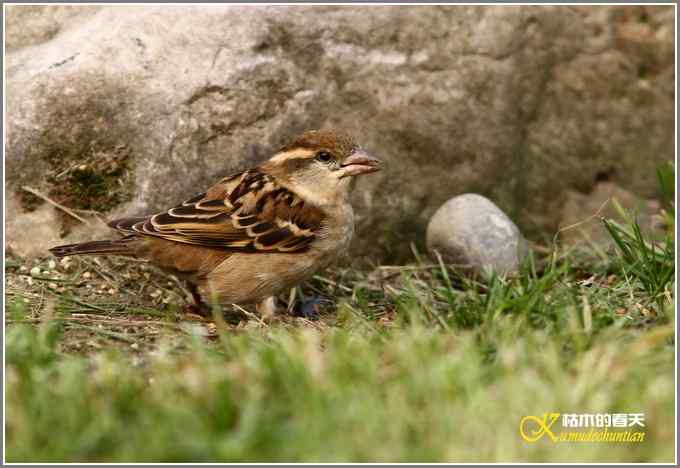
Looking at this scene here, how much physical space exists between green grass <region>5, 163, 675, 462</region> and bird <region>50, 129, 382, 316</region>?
2.51 ft

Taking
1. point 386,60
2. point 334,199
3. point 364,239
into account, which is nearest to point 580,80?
point 386,60

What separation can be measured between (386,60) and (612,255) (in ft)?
7.08

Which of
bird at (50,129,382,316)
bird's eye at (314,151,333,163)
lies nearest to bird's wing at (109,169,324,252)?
bird at (50,129,382,316)

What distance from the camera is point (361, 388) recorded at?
330 centimetres

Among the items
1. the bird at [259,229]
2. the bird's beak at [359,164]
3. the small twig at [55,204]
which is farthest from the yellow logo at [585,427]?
the small twig at [55,204]

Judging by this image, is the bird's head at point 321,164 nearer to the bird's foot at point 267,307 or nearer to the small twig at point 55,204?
the bird's foot at point 267,307

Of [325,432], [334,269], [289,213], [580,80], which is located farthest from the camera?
[580,80]

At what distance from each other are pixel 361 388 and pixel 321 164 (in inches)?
92.0

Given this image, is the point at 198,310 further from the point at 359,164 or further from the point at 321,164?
the point at 359,164

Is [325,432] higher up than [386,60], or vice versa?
[386,60]

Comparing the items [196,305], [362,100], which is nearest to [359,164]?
[362,100]

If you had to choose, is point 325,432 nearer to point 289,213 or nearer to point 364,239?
point 289,213

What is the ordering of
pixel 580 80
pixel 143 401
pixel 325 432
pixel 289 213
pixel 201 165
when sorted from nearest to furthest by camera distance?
pixel 325 432, pixel 143 401, pixel 289 213, pixel 201 165, pixel 580 80

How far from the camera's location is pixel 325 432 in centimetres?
301
